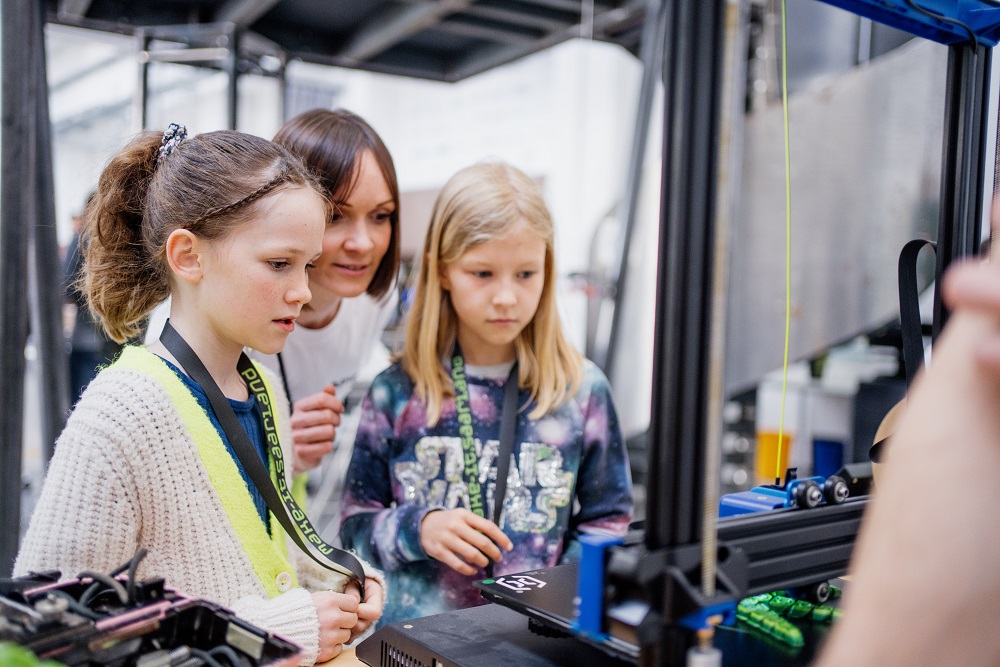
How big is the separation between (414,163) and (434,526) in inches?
142

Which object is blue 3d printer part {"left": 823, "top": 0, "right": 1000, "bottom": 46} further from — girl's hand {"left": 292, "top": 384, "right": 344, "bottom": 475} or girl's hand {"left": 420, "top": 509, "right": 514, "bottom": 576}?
girl's hand {"left": 292, "top": 384, "right": 344, "bottom": 475}

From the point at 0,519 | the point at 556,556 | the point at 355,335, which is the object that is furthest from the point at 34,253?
the point at 556,556

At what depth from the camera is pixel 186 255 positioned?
3.25ft

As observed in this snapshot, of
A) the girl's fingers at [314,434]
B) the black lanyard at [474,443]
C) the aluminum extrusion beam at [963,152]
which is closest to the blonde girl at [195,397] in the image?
the girl's fingers at [314,434]

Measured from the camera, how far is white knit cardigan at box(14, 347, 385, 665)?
0.81 metres

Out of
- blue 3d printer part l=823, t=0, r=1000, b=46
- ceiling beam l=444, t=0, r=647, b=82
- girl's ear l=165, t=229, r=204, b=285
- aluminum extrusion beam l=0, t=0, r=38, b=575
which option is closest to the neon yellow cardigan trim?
girl's ear l=165, t=229, r=204, b=285

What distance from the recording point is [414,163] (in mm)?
4559

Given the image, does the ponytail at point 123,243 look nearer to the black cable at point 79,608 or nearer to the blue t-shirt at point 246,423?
the blue t-shirt at point 246,423

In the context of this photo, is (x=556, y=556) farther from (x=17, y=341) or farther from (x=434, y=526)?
(x=17, y=341)

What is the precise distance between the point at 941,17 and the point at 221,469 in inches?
37.4

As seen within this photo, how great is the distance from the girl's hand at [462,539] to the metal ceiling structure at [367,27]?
89.8 inches

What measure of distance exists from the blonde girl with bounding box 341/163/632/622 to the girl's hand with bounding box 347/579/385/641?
0.18 m

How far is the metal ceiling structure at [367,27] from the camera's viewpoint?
3.09m

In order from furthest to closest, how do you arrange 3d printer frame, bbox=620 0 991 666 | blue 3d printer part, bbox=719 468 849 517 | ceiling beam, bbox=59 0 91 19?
ceiling beam, bbox=59 0 91 19 → blue 3d printer part, bbox=719 468 849 517 → 3d printer frame, bbox=620 0 991 666
